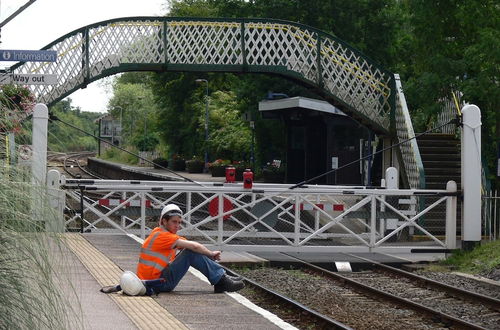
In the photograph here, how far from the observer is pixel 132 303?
10.4 metres

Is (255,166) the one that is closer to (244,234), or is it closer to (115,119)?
(244,234)

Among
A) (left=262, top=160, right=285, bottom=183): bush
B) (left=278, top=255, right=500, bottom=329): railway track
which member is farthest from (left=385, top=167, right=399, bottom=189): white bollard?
(left=262, top=160, right=285, bottom=183): bush

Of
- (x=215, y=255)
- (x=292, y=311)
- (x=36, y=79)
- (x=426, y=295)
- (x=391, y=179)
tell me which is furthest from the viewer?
(x=391, y=179)

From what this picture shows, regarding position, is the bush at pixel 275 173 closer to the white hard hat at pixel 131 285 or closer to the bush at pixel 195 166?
the bush at pixel 195 166

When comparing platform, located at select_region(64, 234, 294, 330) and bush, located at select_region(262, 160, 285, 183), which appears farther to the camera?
bush, located at select_region(262, 160, 285, 183)

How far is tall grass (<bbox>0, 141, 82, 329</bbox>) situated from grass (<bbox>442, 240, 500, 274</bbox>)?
1211cm

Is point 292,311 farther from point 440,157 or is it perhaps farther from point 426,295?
point 440,157

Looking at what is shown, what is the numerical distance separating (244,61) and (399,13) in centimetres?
1047

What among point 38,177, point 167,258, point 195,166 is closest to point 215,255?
point 167,258

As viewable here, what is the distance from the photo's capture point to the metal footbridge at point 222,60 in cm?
2767

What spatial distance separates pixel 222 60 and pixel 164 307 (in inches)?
702

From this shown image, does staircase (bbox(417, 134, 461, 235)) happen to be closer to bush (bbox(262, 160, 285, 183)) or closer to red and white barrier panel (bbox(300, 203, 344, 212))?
red and white barrier panel (bbox(300, 203, 344, 212))

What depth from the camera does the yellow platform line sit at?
9164 millimetres

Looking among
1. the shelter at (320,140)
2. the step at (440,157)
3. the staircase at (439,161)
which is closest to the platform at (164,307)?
the staircase at (439,161)
